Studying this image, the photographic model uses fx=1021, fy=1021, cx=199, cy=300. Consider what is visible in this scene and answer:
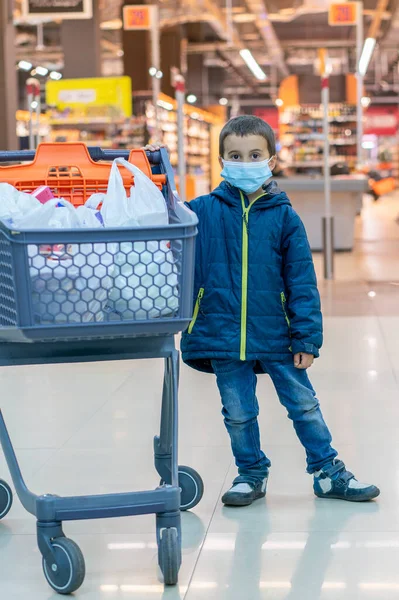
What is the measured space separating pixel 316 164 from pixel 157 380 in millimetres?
14965

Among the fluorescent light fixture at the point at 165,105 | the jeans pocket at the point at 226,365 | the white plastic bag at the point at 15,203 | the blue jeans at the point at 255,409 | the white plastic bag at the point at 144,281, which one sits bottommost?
the blue jeans at the point at 255,409

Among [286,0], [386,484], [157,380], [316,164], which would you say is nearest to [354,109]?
[316,164]

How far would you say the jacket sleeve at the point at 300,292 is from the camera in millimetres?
2900

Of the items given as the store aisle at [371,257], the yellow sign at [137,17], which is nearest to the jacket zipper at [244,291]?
the store aisle at [371,257]

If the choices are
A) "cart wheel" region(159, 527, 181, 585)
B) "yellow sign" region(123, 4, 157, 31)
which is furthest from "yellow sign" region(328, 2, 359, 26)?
"cart wheel" region(159, 527, 181, 585)

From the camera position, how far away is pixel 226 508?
307 centimetres

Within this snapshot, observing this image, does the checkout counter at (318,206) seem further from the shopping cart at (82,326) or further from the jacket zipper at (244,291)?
the shopping cart at (82,326)

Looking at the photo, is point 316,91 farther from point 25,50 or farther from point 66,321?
point 66,321

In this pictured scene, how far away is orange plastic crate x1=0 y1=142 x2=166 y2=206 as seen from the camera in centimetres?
283

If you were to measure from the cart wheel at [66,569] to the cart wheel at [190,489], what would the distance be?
0.58 m

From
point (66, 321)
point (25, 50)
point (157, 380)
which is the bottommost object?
point (157, 380)

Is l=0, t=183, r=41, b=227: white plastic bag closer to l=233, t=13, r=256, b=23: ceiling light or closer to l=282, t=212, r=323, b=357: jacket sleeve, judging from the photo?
l=282, t=212, r=323, b=357: jacket sleeve

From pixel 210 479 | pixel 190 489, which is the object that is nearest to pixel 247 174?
pixel 190 489

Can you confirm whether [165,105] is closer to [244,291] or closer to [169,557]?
[244,291]
